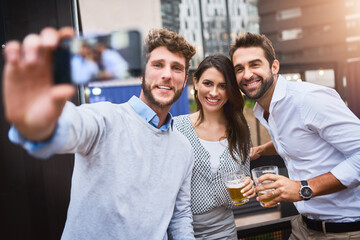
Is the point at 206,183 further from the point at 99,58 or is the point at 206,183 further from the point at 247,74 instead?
the point at 99,58

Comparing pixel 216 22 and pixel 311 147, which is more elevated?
pixel 216 22

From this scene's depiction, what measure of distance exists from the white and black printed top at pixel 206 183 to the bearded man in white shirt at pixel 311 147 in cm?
27


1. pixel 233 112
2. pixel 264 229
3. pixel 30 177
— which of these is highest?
pixel 233 112

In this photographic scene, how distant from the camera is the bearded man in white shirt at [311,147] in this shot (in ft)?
4.33

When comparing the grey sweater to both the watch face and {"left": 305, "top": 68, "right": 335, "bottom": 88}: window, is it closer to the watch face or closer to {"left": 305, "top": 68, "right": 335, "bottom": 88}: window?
the watch face

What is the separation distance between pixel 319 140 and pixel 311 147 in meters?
0.06

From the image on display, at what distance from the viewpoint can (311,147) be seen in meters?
1.42

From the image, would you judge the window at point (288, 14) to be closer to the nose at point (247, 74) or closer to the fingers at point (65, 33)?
the nose at point (247, 74)

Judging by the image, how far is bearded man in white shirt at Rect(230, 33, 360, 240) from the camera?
1.32 m

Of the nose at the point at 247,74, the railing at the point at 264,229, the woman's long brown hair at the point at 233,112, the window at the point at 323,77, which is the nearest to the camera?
the nose at the point at 247,74

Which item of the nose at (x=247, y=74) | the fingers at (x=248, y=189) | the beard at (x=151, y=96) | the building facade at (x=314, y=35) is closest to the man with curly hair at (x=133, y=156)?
the beard at (x=151, y=96)

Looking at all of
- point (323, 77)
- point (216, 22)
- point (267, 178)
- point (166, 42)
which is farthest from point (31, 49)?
point (323, 77)

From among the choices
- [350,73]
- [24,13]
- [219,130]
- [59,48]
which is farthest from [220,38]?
[59,48]

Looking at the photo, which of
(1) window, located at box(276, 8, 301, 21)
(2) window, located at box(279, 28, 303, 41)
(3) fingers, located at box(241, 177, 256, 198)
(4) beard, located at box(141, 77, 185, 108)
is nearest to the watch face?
(3) fingers, located at box(241, 177, 256, 198)
